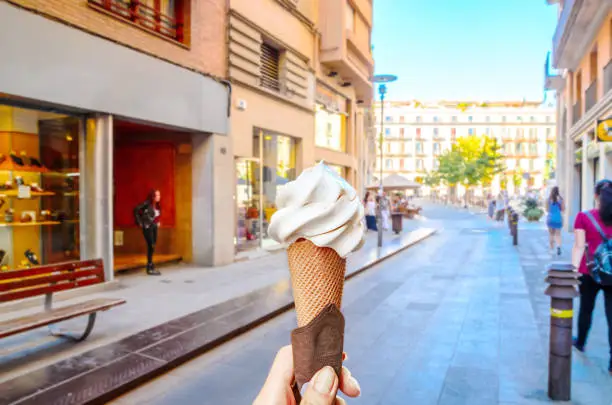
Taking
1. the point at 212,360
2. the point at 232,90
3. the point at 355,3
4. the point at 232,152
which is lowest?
the point at 212,360

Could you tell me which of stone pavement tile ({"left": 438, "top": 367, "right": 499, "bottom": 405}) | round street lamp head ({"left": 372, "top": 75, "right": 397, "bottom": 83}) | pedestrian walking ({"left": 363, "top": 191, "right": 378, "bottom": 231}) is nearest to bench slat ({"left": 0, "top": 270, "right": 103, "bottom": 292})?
stone pavement tile ({"left": 438, "top": 367, "right": 499, "bottom": 405})

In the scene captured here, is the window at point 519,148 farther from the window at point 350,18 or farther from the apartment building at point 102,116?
the apartment building at point 102,116

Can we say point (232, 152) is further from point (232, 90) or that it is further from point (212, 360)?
point (212, 360)

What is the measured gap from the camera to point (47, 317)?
5102 millimetres

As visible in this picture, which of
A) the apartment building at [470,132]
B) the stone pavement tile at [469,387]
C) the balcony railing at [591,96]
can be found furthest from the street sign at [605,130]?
the apartment building at [470,132]

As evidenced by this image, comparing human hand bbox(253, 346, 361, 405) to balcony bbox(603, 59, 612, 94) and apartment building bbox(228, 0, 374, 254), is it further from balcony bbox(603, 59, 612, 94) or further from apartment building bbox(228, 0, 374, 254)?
balcony bbox(603, 59, 612, 94)

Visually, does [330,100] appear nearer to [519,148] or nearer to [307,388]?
[307,388]

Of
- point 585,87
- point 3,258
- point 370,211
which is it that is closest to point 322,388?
point 3,258

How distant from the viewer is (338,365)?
164 cm

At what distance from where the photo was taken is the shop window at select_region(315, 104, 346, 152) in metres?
18.1

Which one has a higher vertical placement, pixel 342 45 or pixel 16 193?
pixel 342 45

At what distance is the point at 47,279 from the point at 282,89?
10.3m

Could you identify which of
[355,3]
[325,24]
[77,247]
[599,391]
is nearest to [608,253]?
[599,391]

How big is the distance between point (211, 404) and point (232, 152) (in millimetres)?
8496
